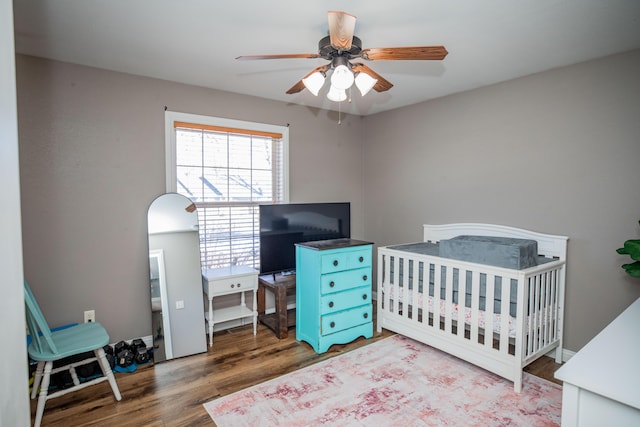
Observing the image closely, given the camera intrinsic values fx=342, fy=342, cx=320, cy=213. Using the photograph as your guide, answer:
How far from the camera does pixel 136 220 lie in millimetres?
2943

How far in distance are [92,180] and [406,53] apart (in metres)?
2.55

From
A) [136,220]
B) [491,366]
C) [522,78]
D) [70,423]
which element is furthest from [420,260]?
[70,423]

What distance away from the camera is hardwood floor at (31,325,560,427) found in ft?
6.91

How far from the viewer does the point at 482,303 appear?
2.58 m

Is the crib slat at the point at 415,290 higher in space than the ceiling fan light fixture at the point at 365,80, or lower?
lower

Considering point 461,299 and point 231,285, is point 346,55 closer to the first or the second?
point 461,299

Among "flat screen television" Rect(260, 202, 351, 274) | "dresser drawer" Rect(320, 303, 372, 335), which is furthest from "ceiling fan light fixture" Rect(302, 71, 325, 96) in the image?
"dresser drawer" Rect(320, 303, 372, 335)

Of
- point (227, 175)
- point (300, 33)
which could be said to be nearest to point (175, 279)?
point (227, 175)

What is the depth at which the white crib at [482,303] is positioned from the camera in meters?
2.40

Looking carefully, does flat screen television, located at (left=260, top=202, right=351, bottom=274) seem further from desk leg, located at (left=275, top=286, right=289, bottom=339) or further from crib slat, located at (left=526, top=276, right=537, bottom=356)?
crib slat, located at (left=526, top=276, right=537, bottom=356)

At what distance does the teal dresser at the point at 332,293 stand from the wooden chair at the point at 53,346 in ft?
4.95

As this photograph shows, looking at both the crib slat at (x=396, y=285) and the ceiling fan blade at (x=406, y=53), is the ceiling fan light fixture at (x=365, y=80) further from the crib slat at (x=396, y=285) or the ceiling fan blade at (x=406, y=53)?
the crib slat at (x=396, y=285)

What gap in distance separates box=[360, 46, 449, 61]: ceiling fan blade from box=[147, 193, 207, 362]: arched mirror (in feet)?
6.83

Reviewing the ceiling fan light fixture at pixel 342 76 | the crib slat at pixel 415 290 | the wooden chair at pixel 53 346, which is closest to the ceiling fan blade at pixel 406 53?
the ceiling fan light fixture at pixel 342 76
